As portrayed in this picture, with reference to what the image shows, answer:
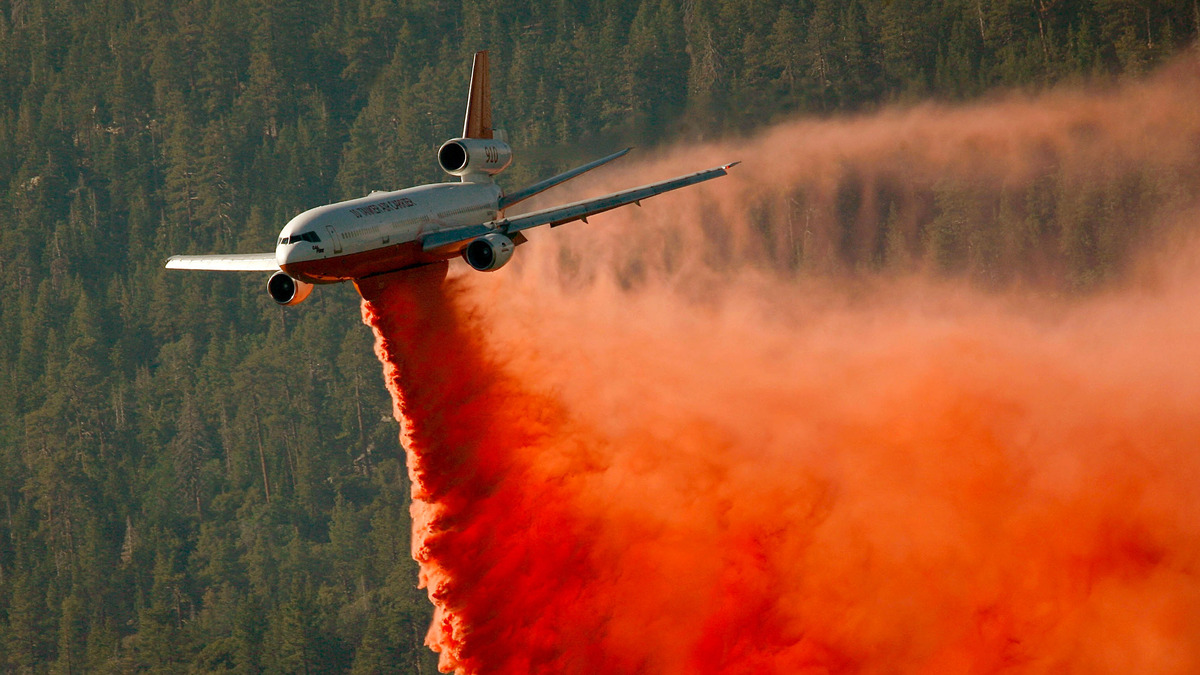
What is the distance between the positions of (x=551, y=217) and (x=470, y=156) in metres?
4.10

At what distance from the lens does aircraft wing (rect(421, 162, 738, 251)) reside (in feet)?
158

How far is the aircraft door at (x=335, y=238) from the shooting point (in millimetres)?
45188

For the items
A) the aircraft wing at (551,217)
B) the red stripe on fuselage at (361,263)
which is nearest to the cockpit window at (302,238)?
the red stripe on fuselage at (361,263)

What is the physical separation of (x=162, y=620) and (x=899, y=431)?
3949 inches

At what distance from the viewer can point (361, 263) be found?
4609 centimetres

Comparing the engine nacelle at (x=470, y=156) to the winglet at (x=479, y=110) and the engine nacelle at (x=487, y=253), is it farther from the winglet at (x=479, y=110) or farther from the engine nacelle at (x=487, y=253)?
the engine nacelle at (x=487, y=253)

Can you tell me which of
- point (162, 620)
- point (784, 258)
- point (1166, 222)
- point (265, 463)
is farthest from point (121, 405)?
point (1166, 222)

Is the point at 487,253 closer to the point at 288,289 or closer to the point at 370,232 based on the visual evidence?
the point at 370,232

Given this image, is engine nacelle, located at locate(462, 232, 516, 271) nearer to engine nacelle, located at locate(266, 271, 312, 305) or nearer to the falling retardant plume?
the falling retardant plume

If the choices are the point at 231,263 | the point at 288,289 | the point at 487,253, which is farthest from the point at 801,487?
the point at 231,263

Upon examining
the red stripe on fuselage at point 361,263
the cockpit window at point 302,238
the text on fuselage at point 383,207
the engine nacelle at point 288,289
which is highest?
the text on fuselage at point 383,207

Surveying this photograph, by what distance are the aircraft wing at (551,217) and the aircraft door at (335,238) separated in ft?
10.8

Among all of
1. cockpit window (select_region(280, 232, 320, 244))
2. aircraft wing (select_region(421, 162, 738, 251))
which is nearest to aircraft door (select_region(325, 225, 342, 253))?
cockpit window (select_region(280, 232, 320, 244))

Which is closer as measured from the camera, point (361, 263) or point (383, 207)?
point (361, 263)
